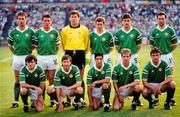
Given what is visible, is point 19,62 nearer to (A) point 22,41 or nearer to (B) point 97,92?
(A) point 22,41

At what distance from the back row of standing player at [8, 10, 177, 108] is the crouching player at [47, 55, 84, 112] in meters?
0.54

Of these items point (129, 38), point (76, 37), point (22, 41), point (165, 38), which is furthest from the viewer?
point (165, 38)

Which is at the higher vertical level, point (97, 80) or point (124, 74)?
point (124, 74)

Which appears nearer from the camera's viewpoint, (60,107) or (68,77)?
(60,107)

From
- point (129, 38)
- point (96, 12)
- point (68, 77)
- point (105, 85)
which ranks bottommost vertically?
point (105, 85)

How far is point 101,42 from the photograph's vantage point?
9.20m

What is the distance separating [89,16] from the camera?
117ft

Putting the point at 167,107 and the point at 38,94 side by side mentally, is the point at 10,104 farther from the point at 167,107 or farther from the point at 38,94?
the point at 167,107

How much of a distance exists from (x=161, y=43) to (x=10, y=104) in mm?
3336

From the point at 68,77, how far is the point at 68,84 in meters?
0.14

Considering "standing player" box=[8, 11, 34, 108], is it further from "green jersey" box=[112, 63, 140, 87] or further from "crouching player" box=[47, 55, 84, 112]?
"green jersey" box=[112, 63, 140, 87]

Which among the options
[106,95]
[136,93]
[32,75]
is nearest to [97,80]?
[106,95]

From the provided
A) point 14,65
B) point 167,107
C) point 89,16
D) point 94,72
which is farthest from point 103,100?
point 89,16

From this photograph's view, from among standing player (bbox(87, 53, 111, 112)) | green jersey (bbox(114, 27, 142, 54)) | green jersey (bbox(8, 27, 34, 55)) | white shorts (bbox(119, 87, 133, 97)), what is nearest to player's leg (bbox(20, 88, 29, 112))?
green jersey (bbox(8, 27, 34, 55))
